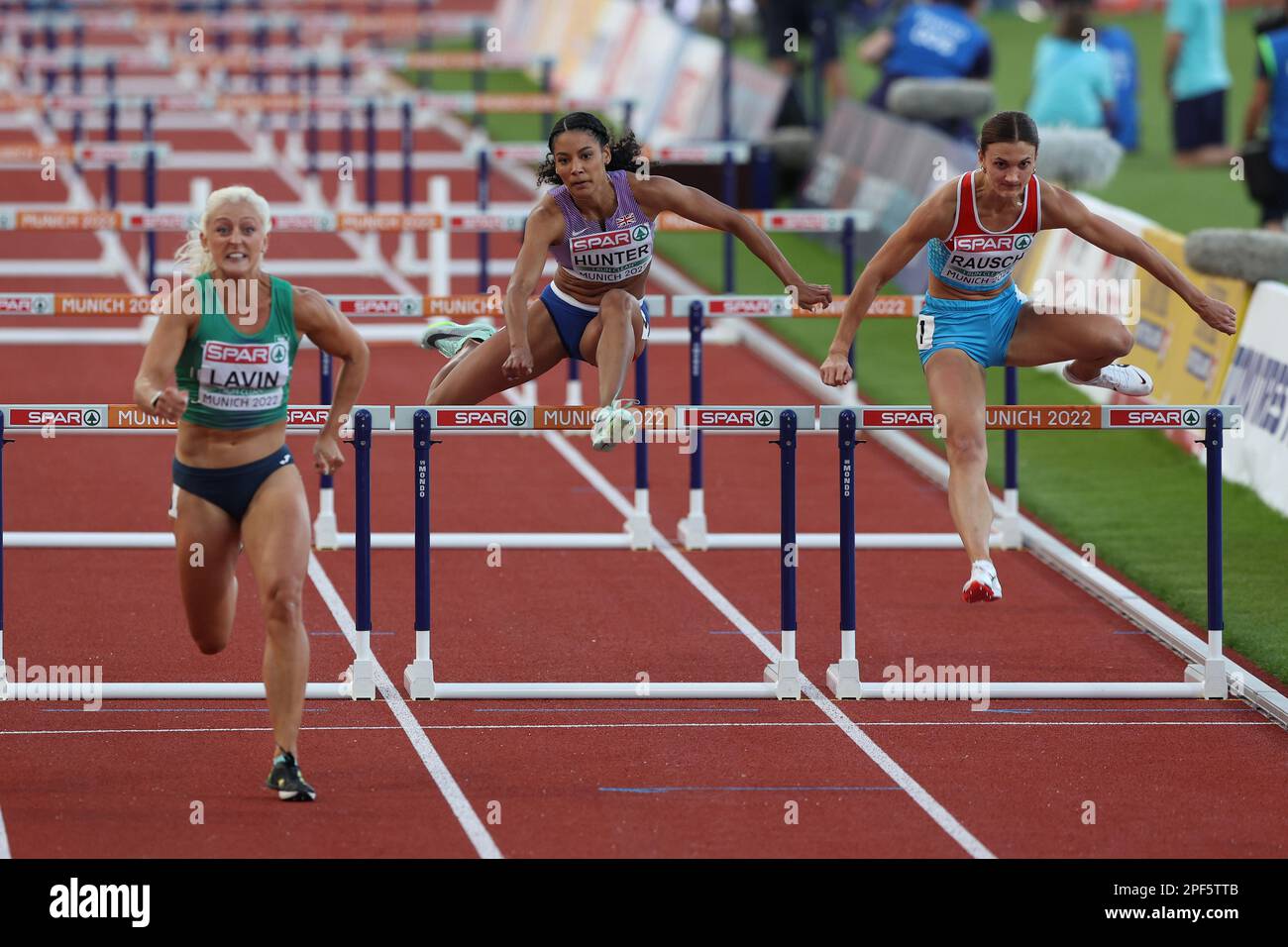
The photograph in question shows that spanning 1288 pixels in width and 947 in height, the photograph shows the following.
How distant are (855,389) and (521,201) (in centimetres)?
936

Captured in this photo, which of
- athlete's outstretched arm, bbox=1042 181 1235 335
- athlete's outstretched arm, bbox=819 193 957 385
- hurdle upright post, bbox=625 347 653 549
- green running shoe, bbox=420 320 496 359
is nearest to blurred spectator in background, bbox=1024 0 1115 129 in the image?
hurdle upright post, bbox=625 347 653 549

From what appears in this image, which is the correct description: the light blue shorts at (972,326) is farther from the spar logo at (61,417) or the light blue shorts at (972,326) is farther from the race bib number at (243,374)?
the spar logo at (61,417)

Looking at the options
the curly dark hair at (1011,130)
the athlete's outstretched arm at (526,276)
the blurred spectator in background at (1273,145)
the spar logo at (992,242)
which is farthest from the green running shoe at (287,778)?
the blurred spectator in background at (1273,145)

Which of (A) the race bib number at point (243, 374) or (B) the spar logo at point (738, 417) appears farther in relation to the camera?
(B) the spar logo at point (738, 417)

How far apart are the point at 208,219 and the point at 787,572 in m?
2.84


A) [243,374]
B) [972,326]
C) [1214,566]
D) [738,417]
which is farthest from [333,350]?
[1214,566]

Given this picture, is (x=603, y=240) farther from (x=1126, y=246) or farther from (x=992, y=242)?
(x=1126, y=246)

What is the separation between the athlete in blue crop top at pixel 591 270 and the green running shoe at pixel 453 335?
0.34 meters

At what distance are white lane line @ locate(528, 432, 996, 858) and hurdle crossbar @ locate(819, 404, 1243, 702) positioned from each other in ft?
1.03

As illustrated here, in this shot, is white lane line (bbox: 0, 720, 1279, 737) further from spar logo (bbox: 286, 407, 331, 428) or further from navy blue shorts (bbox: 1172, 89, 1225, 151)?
navy blue shorts (bbox: 1172, 89, 1225, 151)

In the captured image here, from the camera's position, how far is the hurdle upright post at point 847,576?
908 cm

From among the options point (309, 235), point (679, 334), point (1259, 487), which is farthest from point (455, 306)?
point (309, 235)

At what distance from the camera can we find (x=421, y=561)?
9172 mm
